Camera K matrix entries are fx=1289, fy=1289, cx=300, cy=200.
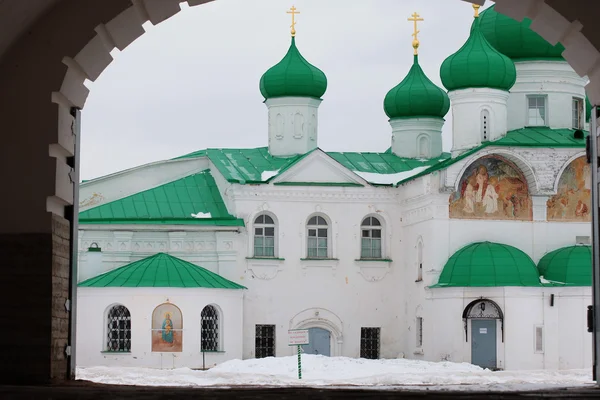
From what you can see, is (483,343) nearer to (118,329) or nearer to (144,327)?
(144,327)

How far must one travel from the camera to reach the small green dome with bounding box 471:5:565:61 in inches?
1266

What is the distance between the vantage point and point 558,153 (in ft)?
100

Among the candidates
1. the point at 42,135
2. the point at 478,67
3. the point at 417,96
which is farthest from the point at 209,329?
the point at 42,135

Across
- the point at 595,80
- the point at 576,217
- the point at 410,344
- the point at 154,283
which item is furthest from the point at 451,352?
the point at 595,80

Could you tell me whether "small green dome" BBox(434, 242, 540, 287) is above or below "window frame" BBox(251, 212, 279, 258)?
below

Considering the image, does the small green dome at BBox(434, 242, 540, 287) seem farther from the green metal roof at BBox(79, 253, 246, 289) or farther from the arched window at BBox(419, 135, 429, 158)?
the arched window at BBox(419, 135, 429, 158)

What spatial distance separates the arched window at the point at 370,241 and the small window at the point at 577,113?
18.7 feet

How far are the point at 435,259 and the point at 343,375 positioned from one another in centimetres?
688

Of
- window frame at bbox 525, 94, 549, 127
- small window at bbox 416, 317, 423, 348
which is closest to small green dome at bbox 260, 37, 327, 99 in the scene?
window frame at bbox 525, 94, 549, 127

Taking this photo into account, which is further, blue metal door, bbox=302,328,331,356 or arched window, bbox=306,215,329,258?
arched window, bbox=306,215,329,258

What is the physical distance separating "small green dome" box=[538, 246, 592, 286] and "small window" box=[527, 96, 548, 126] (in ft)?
12.5

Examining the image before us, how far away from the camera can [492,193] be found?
30.8 metres

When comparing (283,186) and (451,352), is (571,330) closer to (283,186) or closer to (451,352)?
(451,352)

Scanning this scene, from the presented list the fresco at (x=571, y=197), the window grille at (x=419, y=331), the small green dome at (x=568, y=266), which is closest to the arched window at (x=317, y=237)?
the window grille at (x=419, y=331)
